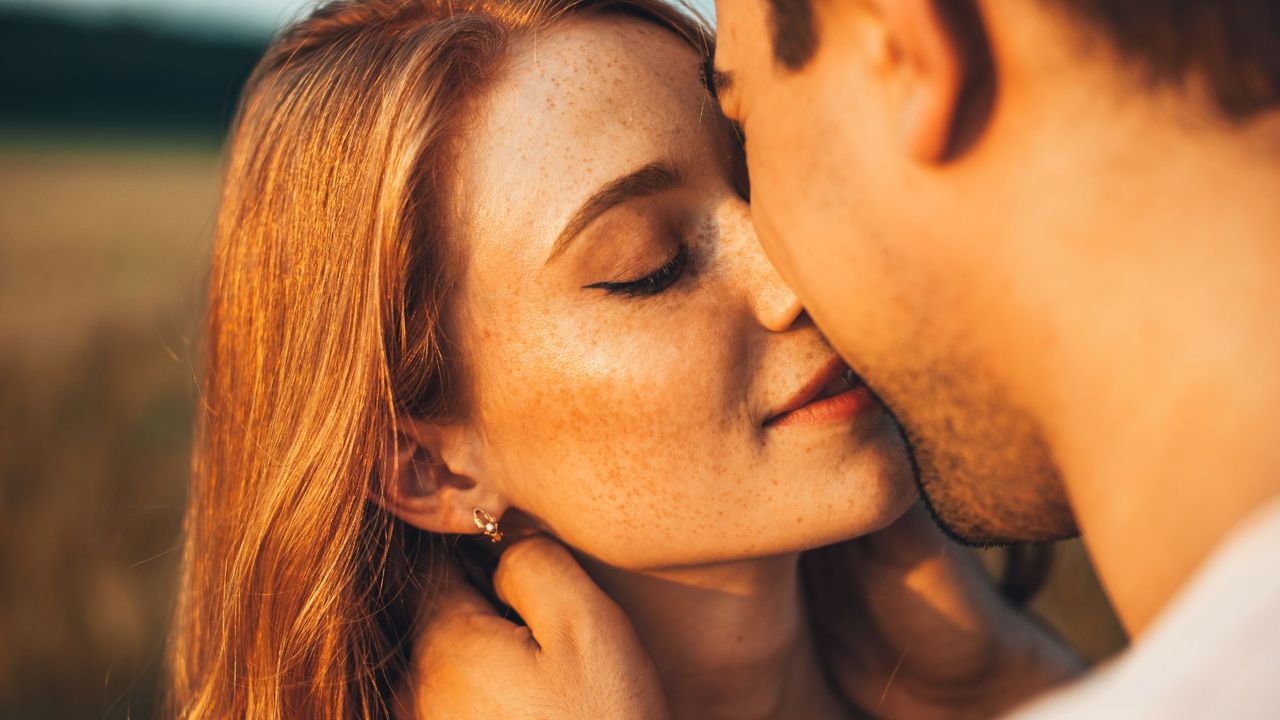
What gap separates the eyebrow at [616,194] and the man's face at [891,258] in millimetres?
289

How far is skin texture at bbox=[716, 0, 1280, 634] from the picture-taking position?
119 centimetres

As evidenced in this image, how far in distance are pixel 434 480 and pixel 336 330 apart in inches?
15.6

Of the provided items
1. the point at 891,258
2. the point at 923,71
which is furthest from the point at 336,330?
the point at 923,71

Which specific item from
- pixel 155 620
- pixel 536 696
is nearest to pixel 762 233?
pixel 536 696

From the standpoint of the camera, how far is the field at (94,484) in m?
4.21

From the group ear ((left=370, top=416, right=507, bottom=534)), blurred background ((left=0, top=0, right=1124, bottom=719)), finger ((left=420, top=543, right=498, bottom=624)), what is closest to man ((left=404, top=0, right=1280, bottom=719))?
ear ((left=370, top=416, right=507, bottom=534))

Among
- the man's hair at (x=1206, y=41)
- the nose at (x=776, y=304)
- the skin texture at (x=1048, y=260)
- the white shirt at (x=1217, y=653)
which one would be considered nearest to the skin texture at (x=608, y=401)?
the nose at (x=776, y=304)

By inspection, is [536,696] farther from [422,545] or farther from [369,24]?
[369,24]

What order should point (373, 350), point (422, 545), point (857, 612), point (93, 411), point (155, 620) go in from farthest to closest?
point (93, 411)
point (155, 620)
point (857, 612)
point (422, 545)
point (373, 350)

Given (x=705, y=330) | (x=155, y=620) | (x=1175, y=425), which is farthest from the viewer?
(x=155, y=620)

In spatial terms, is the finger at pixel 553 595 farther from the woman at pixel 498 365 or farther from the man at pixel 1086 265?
the man at pixel 1086 265

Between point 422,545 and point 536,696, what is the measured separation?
605 millimetres

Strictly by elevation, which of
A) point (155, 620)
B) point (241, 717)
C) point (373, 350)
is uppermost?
point (373, 350)

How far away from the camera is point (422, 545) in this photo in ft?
8.50
